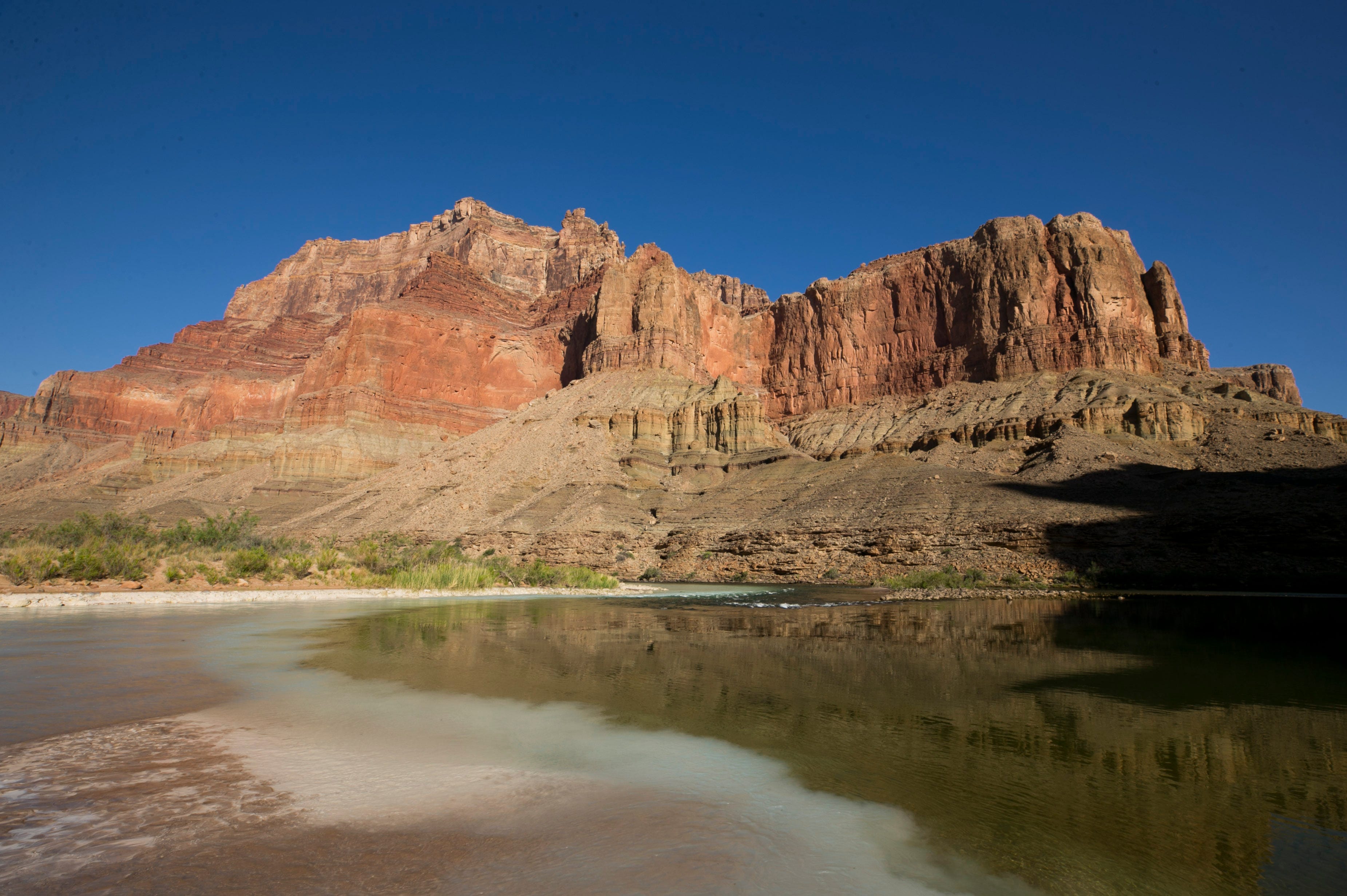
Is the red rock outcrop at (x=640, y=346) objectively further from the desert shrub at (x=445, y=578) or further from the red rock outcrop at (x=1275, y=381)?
the desert shrub at (x=445, y=578)

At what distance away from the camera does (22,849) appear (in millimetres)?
3729

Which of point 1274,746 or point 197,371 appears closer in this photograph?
point 1274,746

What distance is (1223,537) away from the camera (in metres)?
32.8

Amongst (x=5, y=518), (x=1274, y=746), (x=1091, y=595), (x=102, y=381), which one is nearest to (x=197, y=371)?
(x=102, y=381)

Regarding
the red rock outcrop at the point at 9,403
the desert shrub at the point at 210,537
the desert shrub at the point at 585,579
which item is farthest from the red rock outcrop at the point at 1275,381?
the red rock outcrop at the point at 9,403

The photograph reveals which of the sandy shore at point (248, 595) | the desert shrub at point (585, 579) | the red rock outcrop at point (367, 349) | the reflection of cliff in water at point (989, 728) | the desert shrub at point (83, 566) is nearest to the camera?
the reflection of cliff in water at point (989, 728)

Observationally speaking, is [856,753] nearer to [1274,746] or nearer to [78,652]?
[1274,746]

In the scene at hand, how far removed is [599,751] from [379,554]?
3230 centimetres

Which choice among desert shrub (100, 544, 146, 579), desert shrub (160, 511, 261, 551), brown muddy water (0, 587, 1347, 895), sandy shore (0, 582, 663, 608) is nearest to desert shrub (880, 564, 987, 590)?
sandy shore (0, 582, 663, 608)

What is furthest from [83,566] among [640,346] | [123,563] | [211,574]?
[640,346]

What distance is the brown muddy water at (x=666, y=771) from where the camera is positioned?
12.3 ft

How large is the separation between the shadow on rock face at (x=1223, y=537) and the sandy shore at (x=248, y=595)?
22.5 metres

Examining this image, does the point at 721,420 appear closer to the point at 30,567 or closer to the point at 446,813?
the point at 30,567

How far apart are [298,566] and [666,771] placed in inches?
1028
